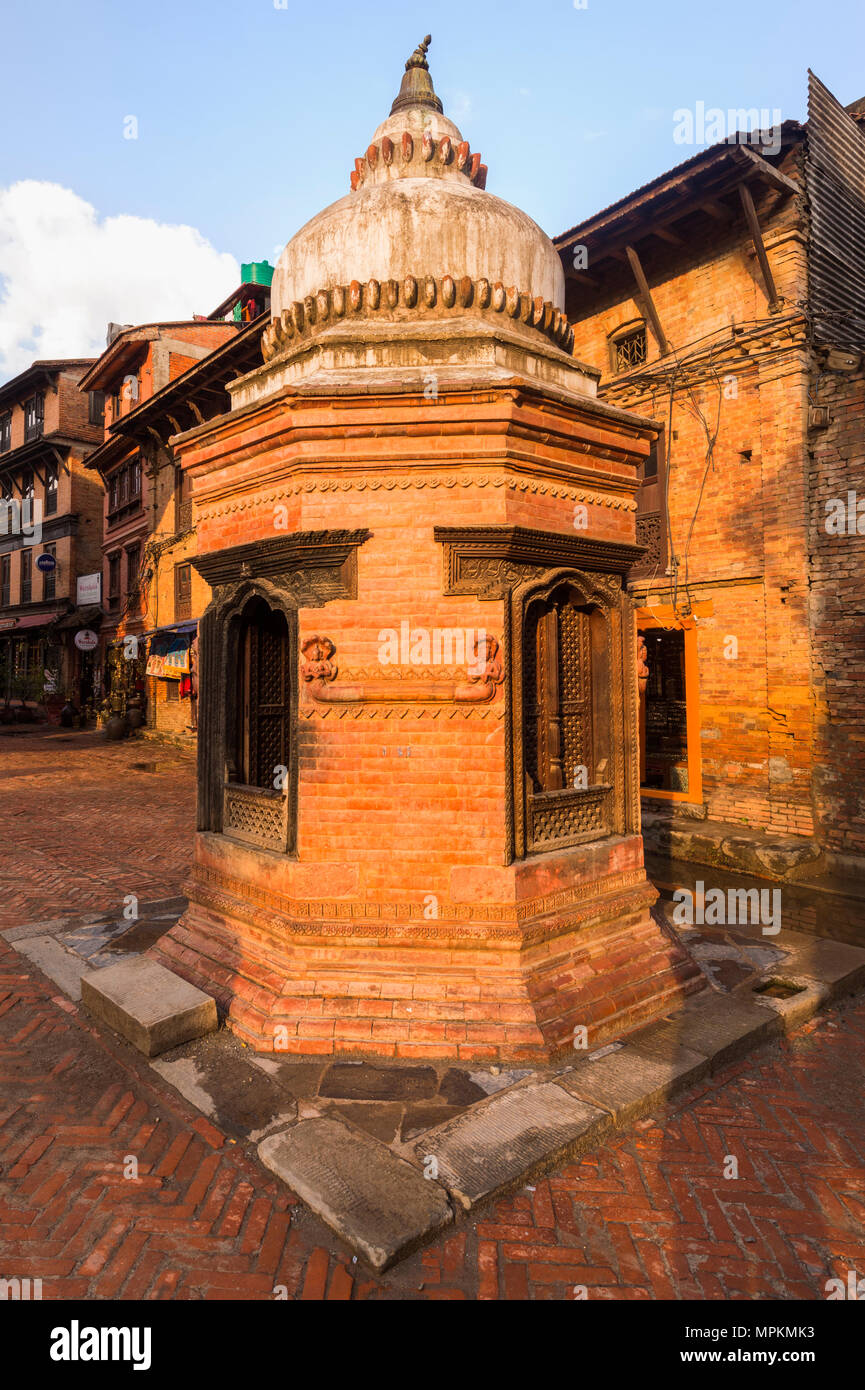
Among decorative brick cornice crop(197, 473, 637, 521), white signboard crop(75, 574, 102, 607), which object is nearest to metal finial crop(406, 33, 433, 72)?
decorative brick cornice crop(197, 473, 637, 521)

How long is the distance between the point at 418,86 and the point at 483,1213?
862cm

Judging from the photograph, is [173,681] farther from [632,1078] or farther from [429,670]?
[632,1078]

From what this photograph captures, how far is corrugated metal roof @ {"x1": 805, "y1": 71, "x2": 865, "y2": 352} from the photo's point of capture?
10.1 metres

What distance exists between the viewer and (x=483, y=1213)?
3.24 m

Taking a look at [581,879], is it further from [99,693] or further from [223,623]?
[99,693]

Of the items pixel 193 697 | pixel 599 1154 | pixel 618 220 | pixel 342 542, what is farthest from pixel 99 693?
pixel 599 1154

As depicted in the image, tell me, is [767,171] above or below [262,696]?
above

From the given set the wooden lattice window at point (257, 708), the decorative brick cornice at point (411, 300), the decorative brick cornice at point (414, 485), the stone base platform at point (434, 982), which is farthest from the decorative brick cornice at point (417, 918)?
the decorative brick cornice at point (411, 300)

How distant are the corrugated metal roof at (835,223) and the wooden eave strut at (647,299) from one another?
2.27 meters

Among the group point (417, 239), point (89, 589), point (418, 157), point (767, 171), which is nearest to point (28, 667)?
point (89, 589)

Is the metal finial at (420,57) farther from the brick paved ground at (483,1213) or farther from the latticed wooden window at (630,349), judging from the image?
the brick paved ground at (483,1213)

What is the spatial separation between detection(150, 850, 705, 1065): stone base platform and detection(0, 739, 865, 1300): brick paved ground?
2.34ft

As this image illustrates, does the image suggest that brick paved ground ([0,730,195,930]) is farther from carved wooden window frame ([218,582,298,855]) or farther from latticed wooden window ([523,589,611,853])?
latticed wooden window ([523,589,611,853])

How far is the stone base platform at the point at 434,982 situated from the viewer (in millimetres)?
4438
